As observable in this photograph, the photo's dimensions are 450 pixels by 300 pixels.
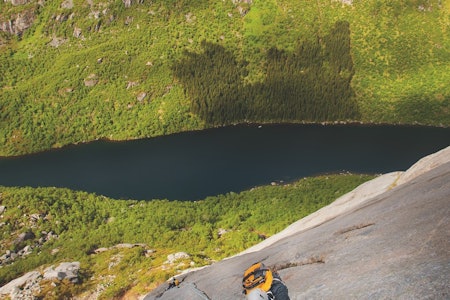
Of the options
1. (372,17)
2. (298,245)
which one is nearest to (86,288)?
(298,245)

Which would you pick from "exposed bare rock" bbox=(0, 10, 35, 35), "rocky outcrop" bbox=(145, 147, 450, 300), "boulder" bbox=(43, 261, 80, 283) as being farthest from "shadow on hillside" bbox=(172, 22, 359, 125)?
"rocky outcrop" bbox=(145, 147, 450, 300)

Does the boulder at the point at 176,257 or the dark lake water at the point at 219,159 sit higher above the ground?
the boulder at the point at 176,257

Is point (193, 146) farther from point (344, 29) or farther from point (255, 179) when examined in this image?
point (344, 29)

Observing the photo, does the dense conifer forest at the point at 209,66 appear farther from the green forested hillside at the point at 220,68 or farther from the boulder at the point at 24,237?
Result: the boulder at the point at 24,237

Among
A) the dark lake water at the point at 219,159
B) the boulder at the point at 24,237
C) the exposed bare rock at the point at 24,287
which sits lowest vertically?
the dark lake water at the point at 219,159

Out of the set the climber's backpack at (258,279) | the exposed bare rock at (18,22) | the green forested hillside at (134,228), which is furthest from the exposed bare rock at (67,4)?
the climber's backpack at (258,279)

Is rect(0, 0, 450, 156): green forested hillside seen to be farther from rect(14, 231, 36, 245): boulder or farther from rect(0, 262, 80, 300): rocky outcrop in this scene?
rect(0, 262, 80, 300): rocky outcrop
